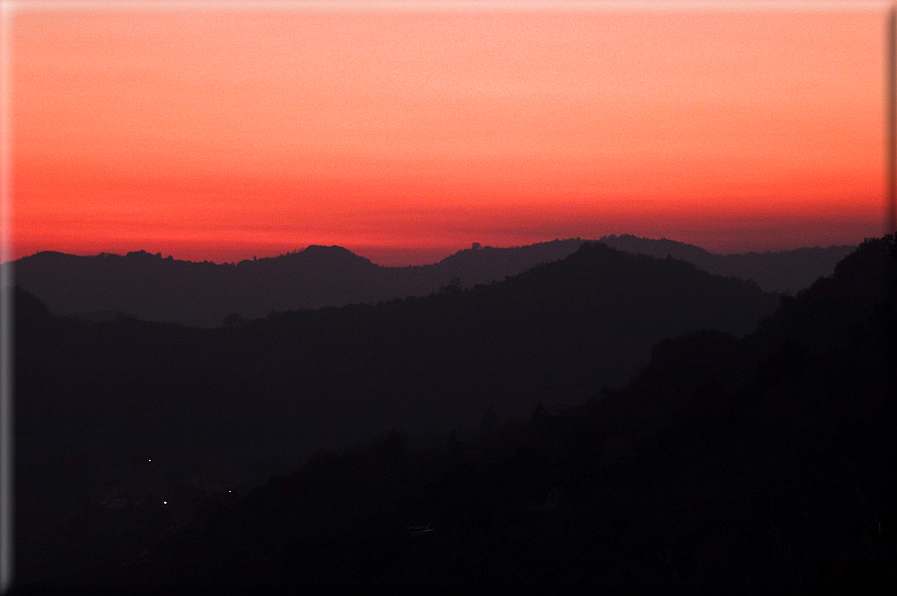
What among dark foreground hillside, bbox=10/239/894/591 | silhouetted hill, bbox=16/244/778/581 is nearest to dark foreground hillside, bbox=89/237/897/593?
dark foreground hillside, bbox=10/239/894/591

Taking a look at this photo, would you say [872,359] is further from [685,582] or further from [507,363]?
[507,363]

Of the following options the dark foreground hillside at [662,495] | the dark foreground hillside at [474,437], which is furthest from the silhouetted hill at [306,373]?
the dark foreground hillside at [662,495]

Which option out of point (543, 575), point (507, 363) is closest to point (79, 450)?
point (507, 363)

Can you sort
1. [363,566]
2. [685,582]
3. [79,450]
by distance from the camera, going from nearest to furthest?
[685,582] < [363,566] < [79,450]

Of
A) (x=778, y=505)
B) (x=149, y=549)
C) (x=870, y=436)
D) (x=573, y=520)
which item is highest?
(x=870, y=436)

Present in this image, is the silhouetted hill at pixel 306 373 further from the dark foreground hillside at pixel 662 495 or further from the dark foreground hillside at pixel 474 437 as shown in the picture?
the dark foreground hillside at pixel 662 495

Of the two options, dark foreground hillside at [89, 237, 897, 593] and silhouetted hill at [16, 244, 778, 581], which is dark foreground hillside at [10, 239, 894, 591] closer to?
dark foreground hillside at [89, 237, 897, 593]
